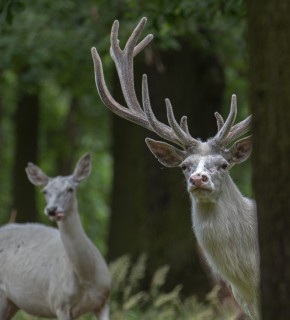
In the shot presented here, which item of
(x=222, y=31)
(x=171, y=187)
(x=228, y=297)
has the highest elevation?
(x=222, y=31)

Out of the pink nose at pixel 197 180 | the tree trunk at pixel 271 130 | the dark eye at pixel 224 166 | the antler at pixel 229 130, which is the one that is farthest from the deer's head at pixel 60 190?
the tree trunk at pixel 271 130

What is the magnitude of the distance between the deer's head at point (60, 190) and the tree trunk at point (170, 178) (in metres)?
2.78

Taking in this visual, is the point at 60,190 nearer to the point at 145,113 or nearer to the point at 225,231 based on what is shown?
the point at 145,113

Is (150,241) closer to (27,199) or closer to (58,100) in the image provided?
(27,199)

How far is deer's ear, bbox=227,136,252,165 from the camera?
7129 millimetres

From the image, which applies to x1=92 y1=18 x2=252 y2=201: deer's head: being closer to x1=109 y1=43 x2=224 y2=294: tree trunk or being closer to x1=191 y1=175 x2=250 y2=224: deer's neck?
x1=191 y1=175 x2=250 y2=224: deer's neck

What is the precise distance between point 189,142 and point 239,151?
0.39 metres

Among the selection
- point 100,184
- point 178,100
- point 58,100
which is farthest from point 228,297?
point 100,184

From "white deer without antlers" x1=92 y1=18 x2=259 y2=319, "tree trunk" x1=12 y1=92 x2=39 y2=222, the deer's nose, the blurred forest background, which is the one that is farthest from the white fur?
"tree trunk" x1=12 y1=92 x2=39 y2=222

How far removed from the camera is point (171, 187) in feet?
42.3

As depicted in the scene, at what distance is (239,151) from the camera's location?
7.17 meters

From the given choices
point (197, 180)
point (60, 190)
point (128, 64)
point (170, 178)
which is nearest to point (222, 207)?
point (197, 180)

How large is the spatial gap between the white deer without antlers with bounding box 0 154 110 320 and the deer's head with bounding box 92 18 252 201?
1.84m

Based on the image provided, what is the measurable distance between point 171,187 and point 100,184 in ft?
44.7
